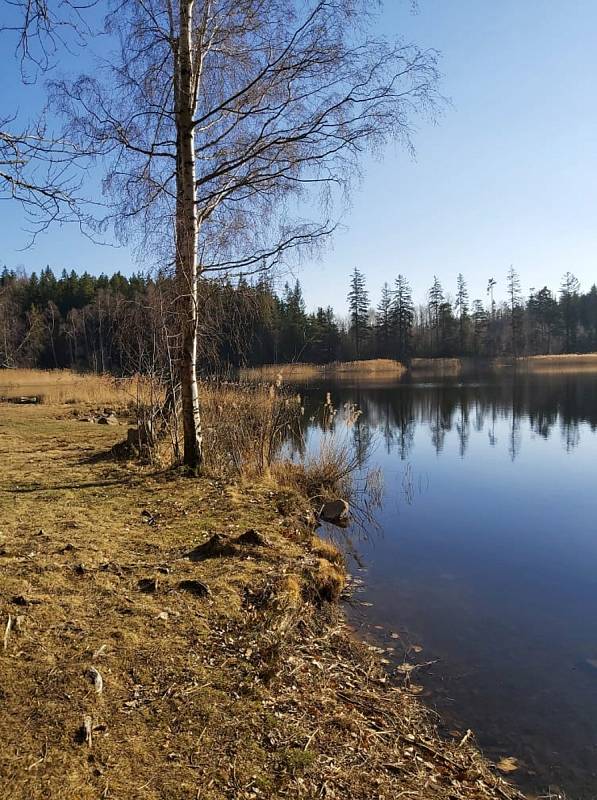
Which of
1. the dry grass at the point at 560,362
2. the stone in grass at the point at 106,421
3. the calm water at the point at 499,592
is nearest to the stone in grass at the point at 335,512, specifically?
the calm water at the point at 499,592

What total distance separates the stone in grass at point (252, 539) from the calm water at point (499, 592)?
1.08 meters

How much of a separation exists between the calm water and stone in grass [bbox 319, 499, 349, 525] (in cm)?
45

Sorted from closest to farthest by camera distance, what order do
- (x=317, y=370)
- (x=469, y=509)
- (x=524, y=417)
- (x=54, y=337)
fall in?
(x=469, y=509) → (x=524, y=417) → (x=317, y=370) → (x=54, y=337)

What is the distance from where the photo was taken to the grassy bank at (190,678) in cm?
230

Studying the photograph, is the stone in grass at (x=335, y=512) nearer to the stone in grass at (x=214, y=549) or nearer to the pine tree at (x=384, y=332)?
the stone in grass at (x=214, y=549)

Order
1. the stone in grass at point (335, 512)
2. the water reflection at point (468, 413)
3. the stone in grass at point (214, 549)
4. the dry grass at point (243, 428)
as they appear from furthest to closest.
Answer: the water reflection at point (468, 413) < the dry grass at point (243, 428) < the stone in grass at point (335, 512) < the stone in grass at point (214, 549)

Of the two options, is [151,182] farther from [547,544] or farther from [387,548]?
[547,544]

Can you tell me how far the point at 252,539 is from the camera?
5160 millimetres

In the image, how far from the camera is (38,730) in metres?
2.37

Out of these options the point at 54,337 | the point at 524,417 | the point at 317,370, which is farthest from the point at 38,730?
the point at 54,337

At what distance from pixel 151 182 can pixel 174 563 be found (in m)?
5.29

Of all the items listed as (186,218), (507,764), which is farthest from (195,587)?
(186,218)

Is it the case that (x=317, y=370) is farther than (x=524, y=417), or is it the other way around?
(x=317, y=370)

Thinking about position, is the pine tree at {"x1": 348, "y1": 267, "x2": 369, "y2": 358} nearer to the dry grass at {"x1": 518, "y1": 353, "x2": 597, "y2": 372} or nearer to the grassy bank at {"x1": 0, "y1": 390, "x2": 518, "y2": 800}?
the dry grass at {"x1": 518, "y1": 353, "x2": 597, "y2": 372}
